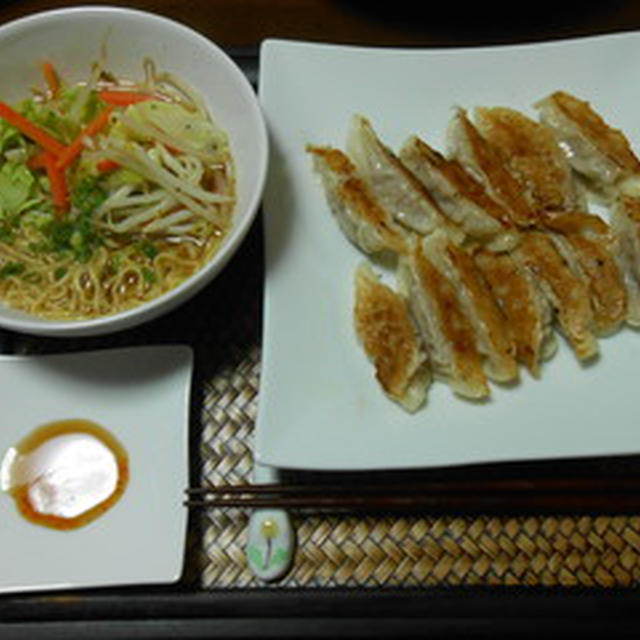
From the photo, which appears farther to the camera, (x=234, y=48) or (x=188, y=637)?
(x=234, y=48)

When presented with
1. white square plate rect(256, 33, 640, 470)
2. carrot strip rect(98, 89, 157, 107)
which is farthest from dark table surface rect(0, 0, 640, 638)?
carrot strip rect(98, 89, 157, 107)

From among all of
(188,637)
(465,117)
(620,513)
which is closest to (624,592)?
(620,513)

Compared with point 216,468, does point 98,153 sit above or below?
above

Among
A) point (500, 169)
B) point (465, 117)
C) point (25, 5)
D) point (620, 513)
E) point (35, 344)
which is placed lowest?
point (620, 513)

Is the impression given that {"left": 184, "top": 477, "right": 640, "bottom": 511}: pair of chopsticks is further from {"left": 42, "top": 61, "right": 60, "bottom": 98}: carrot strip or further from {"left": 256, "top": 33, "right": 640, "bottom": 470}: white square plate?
{"left": 42, "top": 61, "right": 60, "bottom": 98}: carrot strip

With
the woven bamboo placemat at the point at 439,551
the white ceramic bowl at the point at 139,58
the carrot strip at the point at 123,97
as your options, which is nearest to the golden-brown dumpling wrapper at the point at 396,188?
the white ceramic bowl at the point at 139,58

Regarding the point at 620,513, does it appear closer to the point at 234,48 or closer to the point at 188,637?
the point at 188,637
